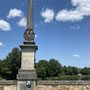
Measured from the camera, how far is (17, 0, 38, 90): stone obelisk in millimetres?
8602

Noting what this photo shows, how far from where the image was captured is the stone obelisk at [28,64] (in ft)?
28.2

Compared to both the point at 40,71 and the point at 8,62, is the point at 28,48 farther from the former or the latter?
the point at 40,71

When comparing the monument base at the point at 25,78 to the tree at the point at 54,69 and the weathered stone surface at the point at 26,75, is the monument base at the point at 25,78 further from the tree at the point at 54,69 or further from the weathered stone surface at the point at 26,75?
the tree at the point at 54,69

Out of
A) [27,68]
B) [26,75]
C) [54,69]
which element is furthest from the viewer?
[54,69]

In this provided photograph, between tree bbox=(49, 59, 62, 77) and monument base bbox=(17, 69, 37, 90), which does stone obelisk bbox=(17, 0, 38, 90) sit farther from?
tree bbox=(49, 59, 62, 77)

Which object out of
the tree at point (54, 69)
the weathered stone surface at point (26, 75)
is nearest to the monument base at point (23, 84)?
the weathered stone surface at point (26, 75)

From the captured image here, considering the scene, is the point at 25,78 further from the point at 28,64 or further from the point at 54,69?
the point at 54,69

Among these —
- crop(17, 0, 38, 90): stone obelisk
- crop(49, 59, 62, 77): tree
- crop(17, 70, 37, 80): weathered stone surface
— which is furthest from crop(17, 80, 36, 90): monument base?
crop(49, 59, 62, 77): tree

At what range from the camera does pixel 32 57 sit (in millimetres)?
8969

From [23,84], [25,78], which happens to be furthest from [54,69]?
[25,78]

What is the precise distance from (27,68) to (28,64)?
0.30m

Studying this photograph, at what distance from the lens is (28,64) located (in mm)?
8875

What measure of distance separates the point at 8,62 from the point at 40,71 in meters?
11.4

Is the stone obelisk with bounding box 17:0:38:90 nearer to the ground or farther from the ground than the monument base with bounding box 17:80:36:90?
farther from the ground
